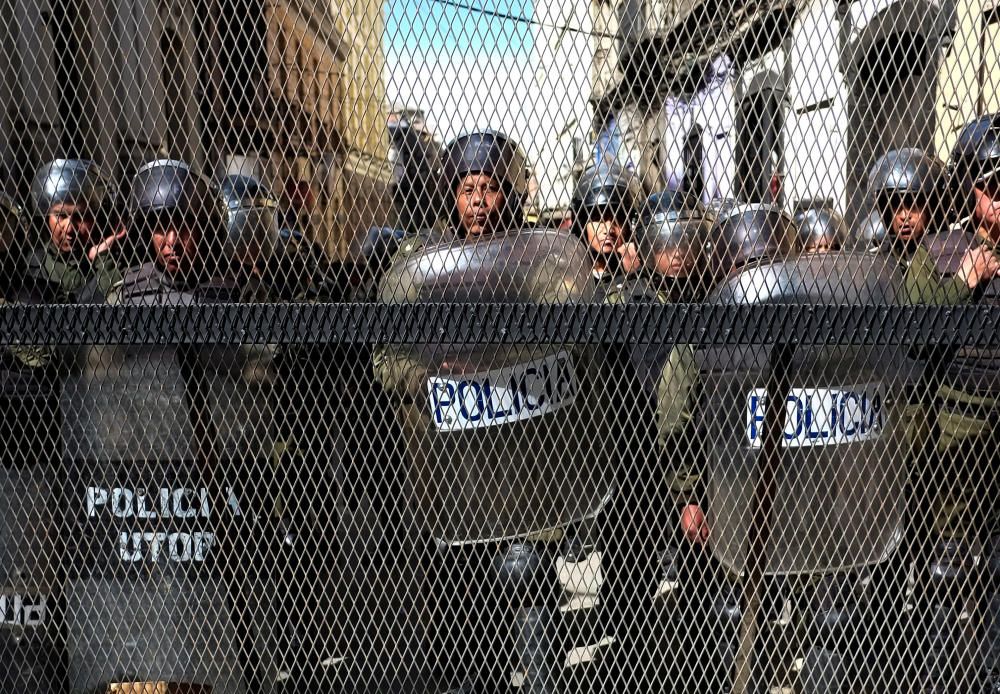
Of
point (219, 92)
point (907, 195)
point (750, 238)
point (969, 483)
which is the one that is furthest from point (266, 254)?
point (969, 483)

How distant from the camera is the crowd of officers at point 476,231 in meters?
1.80

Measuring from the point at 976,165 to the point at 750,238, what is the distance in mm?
475

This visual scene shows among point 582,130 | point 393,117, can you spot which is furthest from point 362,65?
point 582,130

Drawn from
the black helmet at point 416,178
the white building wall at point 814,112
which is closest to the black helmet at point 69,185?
the black helmet at point 416,178

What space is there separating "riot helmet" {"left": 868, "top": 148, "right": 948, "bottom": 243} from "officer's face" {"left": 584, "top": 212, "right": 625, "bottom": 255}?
0.47 m

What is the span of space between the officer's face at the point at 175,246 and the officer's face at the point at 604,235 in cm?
75

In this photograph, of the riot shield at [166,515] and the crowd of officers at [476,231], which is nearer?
the crowd of officers at [476,231]

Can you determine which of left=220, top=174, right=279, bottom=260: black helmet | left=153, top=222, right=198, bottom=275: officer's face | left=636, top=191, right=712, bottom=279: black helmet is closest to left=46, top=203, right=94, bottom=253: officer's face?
left=153, top=222, right=198, bottom=275: officer's face

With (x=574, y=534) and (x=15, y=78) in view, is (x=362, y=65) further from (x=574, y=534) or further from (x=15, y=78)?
(x=574, y=534)

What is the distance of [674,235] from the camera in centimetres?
185

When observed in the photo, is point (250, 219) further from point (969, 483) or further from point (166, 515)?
point (969, 483)

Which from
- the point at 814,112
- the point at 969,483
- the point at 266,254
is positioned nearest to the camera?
the point at 814,112

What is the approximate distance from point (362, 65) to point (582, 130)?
1.37 feet

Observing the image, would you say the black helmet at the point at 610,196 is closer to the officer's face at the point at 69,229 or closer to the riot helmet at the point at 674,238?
the riot helmet at the point at 674,238
